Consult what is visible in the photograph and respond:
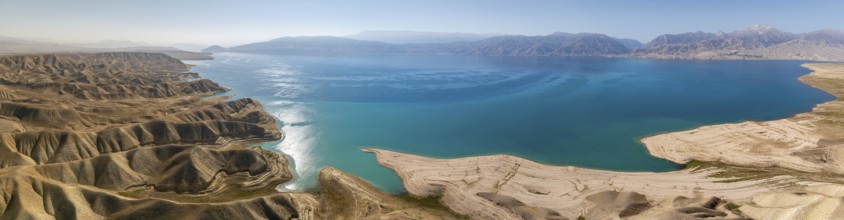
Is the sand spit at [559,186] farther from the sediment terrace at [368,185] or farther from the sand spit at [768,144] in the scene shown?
the sand spit at [768,144]

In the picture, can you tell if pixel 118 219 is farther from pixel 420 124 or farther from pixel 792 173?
pixel 792 173

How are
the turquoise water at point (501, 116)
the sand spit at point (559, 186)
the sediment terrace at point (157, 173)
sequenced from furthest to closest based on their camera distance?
the turquoise water at point (501, 116)
the sand spit at point (559, 186)
the sediment terrace at point (157, 173)

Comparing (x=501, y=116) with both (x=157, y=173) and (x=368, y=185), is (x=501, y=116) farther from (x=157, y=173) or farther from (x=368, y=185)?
(x=157, y=173)

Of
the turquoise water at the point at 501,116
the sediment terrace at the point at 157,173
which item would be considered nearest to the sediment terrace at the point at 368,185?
the sediment terrace at the point at 157,173

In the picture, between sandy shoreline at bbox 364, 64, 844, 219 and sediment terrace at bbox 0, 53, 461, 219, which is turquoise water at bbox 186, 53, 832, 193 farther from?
sediment terrace at bbox 0, 53, 461, 219

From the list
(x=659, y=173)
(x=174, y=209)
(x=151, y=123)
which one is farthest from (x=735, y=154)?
(x=151, y=123)

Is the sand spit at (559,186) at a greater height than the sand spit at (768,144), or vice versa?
the sand spit at (768,144)
